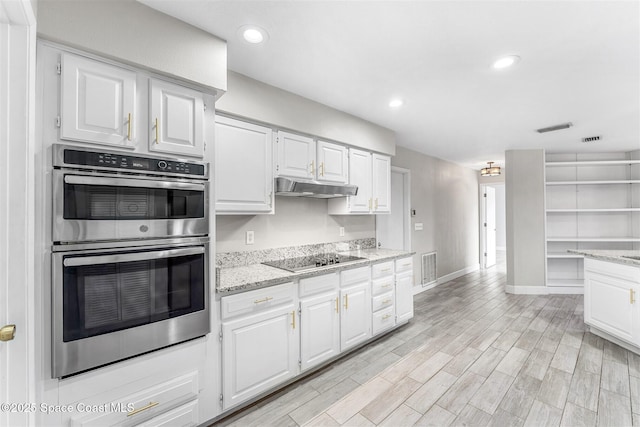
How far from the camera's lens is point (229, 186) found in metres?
2.18

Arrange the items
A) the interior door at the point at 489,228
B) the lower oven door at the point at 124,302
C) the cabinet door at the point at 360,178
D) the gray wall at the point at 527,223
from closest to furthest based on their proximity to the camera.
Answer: the lower oven door at the point at 124,302, the cabinet door at the point at 360,178, the gray wall at the point at 527,223, the interior door at the point at 489,228

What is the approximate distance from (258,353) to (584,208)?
6.00m

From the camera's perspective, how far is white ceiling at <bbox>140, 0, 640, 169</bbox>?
1556 mm

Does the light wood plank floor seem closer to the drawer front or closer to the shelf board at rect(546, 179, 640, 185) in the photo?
the drawer front

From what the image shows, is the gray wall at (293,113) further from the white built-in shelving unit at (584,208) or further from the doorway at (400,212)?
the white built-in shelving unit at (584,208)

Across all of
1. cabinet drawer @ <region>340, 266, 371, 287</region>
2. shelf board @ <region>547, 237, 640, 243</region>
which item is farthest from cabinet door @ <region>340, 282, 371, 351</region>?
shelf board @ <region>547, 237, 640, 243</region>

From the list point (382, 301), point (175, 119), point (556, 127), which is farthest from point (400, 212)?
point (175, 119)

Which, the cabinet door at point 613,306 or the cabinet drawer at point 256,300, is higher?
the cabinet drawer at point 256,300

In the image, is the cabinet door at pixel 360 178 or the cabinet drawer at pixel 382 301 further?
the cabinet door at pixel 360 178

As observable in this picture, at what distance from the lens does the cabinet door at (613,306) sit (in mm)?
2666

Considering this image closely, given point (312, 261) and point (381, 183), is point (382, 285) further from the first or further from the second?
point (381, 183)

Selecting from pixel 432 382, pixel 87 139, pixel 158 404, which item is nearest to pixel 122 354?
pixel 158 404

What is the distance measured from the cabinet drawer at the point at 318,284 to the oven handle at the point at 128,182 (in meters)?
1.10

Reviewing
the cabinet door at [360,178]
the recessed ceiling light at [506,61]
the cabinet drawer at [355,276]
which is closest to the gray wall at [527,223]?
the cabinet door at [360,178]
